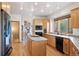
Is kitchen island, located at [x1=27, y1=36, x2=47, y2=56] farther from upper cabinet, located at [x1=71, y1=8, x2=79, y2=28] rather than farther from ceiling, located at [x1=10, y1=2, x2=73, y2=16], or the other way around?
ceiling, located at [x1=10, y1=2, x2=73, y2=16]

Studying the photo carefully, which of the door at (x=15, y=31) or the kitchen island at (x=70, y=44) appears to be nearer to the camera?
the kitchen island at (x=70, y=44)

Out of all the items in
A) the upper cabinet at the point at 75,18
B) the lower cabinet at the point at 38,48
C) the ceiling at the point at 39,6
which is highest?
the ceiling at the point at 39,6

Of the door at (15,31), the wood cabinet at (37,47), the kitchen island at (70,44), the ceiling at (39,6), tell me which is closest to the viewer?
the kitchen island at (70,44)

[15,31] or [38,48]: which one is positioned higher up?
[15,31]

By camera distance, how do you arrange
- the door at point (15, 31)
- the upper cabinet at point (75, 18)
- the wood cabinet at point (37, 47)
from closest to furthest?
the wood cabinet at point (37, 47)
the upper cabinet at point (75, 18)
the door at point (15, 31)

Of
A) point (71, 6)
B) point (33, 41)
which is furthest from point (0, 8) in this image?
point (71, 6)

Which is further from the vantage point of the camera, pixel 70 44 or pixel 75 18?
pixel 75 18


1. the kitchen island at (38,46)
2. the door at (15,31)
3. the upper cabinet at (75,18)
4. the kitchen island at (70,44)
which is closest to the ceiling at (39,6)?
the upper cabinet at (75,18)

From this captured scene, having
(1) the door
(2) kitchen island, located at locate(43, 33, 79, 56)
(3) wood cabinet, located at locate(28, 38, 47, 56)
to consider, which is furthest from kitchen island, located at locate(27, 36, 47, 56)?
(1) the door

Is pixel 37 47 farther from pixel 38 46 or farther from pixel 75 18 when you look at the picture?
pixel 75 18

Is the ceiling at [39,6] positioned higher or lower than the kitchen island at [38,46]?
higher

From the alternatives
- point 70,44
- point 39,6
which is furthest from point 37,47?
point 39,6

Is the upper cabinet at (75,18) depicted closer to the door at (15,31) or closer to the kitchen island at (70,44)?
the kitchen island at (70,44)

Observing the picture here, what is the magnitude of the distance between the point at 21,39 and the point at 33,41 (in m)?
6.34
